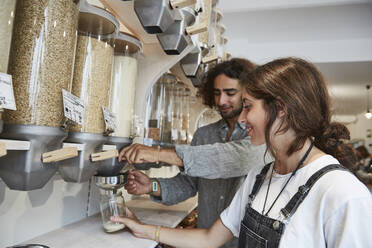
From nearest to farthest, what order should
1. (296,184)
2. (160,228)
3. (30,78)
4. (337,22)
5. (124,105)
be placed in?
(30,78) < (296,184) < (124,105) < (160,228) < (337,22)

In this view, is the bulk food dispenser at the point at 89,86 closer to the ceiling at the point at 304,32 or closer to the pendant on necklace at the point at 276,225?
the pendant on necklace at the point at 276,225

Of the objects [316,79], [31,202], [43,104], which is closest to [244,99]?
[316,79]

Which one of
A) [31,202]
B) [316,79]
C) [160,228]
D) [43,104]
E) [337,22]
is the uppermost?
[337,22]

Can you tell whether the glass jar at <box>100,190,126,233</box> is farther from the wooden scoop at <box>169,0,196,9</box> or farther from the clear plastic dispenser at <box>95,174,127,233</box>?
the wooden scoop at <box>169,0,196,9</box>

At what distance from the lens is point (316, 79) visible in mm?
869

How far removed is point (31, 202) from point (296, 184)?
87cm

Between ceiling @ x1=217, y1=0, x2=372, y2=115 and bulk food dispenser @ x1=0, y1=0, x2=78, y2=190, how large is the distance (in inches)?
127

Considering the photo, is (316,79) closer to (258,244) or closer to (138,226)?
(258,244)

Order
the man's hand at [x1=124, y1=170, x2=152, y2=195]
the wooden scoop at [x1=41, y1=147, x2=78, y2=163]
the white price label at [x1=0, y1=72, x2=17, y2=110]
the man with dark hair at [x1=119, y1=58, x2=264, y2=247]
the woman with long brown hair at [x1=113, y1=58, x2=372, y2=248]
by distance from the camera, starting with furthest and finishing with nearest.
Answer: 1. the man with dark hair at [x1=119, y1=58, x2=264, y2=247]
2. the man's hand at [x1=124, y1=170, x2=152, y2=195]
3. the woman with long brown hair at [x1=113, y1=58, x2=372, y2=248]
4. the wooden scoop at [x1=41, y1=147, x2=78, y2=163]
5. the white price label at [x1=0, y1=72, x2=17, y2=110]

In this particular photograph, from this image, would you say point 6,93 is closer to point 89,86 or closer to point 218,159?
point 89,86

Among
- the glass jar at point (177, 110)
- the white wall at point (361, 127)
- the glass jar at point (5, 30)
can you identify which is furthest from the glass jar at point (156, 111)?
the white wall at point (361, 127)

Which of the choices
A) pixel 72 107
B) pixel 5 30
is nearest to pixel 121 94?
pixel 72 107

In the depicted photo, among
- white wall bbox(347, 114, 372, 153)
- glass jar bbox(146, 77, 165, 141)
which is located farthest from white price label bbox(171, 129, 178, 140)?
white wall bbox(347, 114, 372, 153)

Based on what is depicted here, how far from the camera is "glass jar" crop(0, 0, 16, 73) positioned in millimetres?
519
